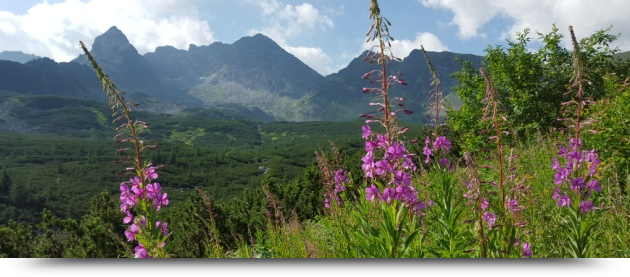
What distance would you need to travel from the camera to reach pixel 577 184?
9.98 feet

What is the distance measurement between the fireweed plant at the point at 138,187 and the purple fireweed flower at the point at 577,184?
3273 millimetres

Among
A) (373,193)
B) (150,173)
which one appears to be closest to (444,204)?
(373,193)

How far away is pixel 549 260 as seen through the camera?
172 cm

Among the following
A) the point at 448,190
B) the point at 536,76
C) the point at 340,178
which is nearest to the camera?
the point at 448,190

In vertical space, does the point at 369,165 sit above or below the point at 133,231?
above

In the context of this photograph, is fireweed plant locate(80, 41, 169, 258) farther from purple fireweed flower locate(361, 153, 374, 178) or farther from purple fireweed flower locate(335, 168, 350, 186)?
purple fireweed flower locate(335, 168, 350, 186)

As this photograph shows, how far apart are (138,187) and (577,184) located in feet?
12.0

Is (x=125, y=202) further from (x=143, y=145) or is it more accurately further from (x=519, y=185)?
(x=519, y=185)

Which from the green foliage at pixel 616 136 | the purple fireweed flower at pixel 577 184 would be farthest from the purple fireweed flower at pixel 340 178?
the green foliage at pixel 616 136

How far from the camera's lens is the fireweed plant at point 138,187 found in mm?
3449

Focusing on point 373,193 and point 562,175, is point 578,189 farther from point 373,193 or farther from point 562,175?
point 373,193

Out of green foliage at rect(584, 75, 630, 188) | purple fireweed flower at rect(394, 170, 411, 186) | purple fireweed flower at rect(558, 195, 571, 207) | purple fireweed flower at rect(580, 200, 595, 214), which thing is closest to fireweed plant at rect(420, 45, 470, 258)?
purple fireweed flower at rect(394, 170, 411, 186)

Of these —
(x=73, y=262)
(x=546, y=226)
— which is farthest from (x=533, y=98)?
(x=73, y=262)

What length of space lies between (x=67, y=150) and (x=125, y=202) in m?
207
